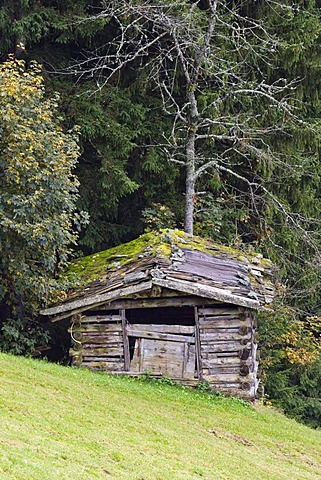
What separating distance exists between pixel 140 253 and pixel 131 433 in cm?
837

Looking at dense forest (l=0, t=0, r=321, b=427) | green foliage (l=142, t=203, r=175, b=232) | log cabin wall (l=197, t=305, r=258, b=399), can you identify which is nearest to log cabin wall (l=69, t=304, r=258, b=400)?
log cabin wall (l=197, t=305, r=258, b=399)

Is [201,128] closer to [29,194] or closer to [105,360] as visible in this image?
[29,194]

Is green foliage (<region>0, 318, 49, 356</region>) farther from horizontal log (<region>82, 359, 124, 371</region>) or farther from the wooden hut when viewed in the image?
horizontal log (<region>82, 359, 124, 371</region>)

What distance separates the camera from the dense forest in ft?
77.7

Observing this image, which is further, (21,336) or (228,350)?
(21,336)

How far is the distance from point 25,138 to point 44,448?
420 inches

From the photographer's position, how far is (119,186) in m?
23.5

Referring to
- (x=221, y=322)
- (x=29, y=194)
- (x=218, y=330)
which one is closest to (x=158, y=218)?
(x=221, y=322)

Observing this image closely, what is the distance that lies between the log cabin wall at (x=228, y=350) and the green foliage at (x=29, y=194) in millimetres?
4234

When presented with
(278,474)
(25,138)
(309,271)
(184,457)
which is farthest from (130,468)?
(309,271)

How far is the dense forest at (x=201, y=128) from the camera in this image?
23.7 metres

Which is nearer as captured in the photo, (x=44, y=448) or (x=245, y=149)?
(x=44, y=448)

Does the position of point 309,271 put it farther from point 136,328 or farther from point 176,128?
point 136,328

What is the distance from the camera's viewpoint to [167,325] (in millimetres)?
19656
